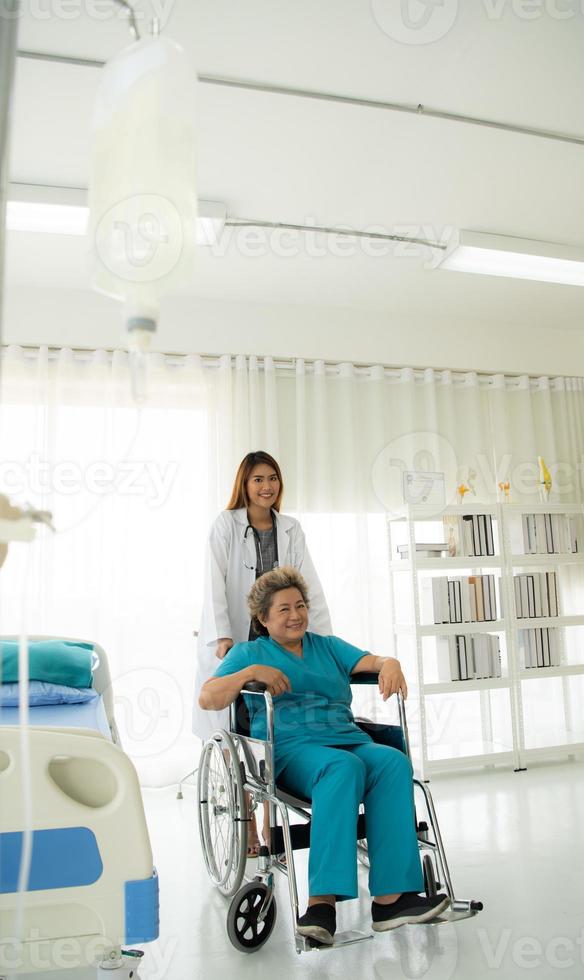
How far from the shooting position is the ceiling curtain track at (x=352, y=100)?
2.39 m

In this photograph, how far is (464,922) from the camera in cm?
210

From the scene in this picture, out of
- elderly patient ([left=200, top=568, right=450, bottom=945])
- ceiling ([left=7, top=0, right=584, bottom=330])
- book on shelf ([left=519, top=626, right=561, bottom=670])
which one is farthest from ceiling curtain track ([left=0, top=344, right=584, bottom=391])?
elderly patient ([left=200, top=568, right=450, bottom=945])

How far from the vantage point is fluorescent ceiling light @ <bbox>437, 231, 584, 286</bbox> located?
3.37 metres

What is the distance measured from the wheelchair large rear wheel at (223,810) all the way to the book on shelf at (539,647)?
2110 mm

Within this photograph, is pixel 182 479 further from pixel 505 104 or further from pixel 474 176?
pixel 505 104

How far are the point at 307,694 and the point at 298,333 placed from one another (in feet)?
8.37

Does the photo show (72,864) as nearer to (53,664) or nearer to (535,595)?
(53,664)

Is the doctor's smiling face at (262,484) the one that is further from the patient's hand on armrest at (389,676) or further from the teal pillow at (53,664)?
the teal pillow at (53,664)

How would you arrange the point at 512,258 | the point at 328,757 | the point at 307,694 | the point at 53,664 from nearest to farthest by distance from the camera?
the point at 328,757, the point at 307,694, the point at 53,664, the point at 512,258

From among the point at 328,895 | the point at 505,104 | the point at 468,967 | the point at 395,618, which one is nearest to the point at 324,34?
the point at 505,104

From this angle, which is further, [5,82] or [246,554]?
[246,554]

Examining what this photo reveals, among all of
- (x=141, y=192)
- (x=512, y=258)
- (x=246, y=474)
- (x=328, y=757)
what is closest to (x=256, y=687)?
(x=328, y=757)

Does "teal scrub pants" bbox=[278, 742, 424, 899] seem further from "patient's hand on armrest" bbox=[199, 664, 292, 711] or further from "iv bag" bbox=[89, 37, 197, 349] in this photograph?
"iv bag" bbox=[89, 37, 197, 349]

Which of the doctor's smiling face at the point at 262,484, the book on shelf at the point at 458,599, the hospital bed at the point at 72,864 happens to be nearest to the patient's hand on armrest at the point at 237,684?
the hospital bed at the point at 72,864
